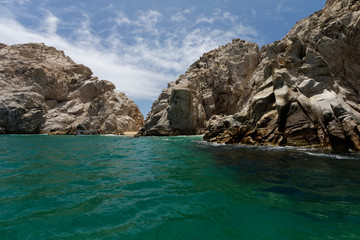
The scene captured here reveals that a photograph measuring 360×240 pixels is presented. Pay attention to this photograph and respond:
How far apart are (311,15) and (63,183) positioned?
2619 inches

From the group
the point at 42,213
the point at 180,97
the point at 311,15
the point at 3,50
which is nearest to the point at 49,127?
the point at 3,50

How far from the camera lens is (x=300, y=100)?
70.3 feet

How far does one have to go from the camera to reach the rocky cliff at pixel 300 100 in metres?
19.6

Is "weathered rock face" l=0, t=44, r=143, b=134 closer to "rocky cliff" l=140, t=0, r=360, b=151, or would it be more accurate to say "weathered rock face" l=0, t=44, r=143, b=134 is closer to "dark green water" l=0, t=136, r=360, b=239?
"rocky cliff" l=140, t=0, r=360, b=151

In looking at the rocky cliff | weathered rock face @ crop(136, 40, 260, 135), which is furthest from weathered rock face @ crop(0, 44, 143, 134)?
the rocky cliff

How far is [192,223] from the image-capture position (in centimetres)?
453

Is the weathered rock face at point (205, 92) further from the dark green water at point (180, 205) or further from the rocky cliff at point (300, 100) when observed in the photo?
the dark green water at point (180, 205)

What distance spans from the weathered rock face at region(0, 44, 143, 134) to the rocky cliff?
1096 inches

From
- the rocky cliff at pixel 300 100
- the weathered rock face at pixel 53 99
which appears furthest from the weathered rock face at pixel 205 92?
the weathered rock face at pixel 53 99

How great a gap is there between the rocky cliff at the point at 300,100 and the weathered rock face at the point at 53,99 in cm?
2784

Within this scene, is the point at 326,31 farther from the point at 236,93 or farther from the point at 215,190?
the point at 215,190

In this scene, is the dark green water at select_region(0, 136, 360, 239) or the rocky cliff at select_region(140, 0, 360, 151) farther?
the rocky cliff at select_region(140, 0, 360, 151)

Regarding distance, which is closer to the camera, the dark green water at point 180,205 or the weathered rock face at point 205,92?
the dark green water at point 180,205

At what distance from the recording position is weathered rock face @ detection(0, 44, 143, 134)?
231ft
